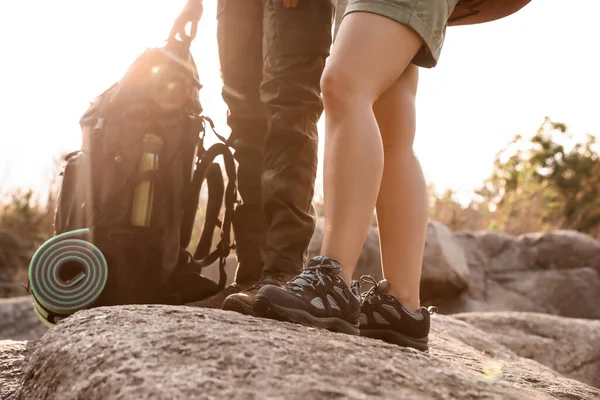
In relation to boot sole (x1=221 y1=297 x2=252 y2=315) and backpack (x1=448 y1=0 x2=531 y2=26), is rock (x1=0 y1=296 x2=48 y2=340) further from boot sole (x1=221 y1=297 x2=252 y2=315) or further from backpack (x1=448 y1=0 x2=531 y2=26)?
backpack (x1=448 y1=0 x2=531 y2=26)

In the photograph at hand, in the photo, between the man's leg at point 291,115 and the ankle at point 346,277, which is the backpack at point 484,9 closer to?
the man's leg at point 291,115

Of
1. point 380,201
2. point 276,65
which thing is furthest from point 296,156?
point 380,201

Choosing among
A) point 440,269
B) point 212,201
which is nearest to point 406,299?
point 212,201

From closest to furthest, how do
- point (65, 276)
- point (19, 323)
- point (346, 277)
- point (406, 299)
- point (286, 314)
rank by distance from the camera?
point (286, 314) → point (346, 277) → point (406, 299) → point (65, 276) → point (19, 323)

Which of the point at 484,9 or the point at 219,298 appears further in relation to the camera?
the point at 219,298

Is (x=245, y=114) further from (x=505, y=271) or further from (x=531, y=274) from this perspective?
(x=531, y=274)

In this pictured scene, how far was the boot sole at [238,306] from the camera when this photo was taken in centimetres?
193

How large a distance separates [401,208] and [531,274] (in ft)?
17.6

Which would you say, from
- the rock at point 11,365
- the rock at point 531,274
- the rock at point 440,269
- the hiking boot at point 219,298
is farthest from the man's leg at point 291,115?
the rock at point 531,274

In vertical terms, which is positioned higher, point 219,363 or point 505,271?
point 505,271

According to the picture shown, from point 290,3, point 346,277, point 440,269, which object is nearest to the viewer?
point 346,277

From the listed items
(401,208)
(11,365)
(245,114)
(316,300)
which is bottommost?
(11,365)

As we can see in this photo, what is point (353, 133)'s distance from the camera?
1833mm

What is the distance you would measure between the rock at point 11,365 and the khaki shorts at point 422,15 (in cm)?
152
